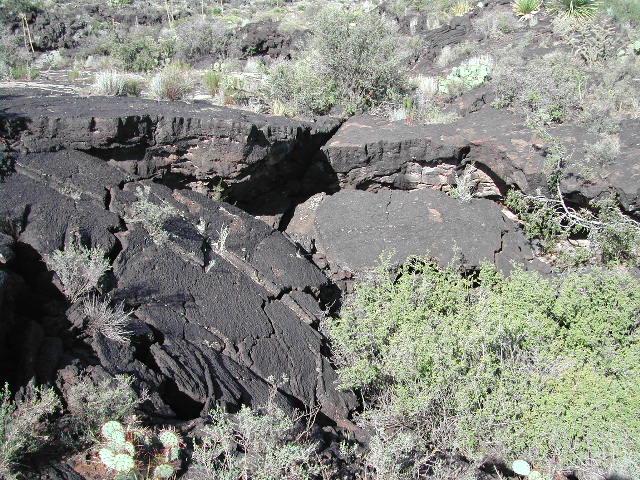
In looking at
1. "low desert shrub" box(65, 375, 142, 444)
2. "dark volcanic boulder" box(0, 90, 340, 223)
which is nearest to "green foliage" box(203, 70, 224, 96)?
"dark volcanic boulder" box(0, 90, 340, 223)

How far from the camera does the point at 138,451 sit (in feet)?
10.8

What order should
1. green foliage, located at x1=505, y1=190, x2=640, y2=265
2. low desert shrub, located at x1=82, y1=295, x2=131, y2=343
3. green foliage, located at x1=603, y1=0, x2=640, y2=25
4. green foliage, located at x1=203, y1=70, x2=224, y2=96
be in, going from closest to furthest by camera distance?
1. low desert shrub, located at x1=82, y1=295, x2=131, y2=343
2. green foliage, located at x1=505, y1=190, x2=640, y2=265
3. green foliage, located at x1=203, y1=70, x2=224, y2=96
4. green foliage, located at x1=603, y1=0, x2=640, y2=25

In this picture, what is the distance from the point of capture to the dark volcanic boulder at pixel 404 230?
7.16m

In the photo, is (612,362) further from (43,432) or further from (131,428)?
(43,432)

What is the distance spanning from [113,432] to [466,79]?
9989 millimetres

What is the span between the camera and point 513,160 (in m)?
8.01

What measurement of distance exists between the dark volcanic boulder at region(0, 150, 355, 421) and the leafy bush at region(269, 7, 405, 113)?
3910 millimetres

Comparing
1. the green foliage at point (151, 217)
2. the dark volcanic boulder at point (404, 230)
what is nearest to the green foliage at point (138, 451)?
the green foliage at point (151, 217)

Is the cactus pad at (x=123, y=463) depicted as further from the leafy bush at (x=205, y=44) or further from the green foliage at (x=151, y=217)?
the leafy bush at (x=205, y=44)

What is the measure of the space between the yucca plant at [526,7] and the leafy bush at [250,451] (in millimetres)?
16620

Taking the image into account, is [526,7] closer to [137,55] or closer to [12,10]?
[137,55]

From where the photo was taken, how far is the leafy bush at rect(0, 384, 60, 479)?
2793 millimetres

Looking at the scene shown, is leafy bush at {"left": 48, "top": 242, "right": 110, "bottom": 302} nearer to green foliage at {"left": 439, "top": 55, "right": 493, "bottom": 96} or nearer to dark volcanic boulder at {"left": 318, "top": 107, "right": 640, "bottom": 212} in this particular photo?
dark volcanic boulder at {"left": 318, "top": 107, "right": 640, "bottom": 212}

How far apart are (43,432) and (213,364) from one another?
1.66m
